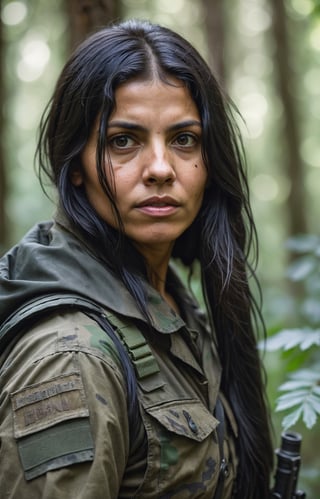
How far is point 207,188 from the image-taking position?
2514 millimetres

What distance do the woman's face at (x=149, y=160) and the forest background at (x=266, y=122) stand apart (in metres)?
0.55

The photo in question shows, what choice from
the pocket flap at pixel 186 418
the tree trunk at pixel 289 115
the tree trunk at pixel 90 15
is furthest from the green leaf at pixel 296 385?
the tree trunk at pixel 289 115

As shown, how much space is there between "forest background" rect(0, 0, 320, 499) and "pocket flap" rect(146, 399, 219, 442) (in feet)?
1.33

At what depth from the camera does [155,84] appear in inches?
83.4

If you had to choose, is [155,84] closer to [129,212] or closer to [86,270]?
[129,212]

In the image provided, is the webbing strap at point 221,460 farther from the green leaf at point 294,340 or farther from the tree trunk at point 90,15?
the tree trunk at point 90,15

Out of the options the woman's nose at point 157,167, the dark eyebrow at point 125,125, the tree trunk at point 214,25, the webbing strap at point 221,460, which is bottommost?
the webbing strap at point 221,460

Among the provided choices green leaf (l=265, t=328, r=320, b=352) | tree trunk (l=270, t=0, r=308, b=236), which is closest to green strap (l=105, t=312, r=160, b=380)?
green leaf (l=265, t=328, r=320, b=352)

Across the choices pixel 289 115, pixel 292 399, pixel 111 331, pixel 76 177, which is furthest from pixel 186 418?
pixel 289 115

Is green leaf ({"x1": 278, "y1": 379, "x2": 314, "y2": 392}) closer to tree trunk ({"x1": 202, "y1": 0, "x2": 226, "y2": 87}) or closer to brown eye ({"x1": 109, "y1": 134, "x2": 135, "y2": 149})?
brown eye ({"x1": 109, "y1": 134, "x2": 135, "y2": 149})

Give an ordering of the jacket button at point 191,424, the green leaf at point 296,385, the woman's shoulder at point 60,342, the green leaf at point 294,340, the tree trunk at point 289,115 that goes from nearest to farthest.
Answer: the woman's shoulder at point 60,342 → the jacket button at point 191,424 → the green leaf at point 296,385 → the green leaf at point 294,340 → the tree trunk at point 289,115

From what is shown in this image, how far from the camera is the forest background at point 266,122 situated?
341 centimetres

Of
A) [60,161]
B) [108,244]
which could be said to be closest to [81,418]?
[108,244]

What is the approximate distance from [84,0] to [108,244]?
1.95 meters
